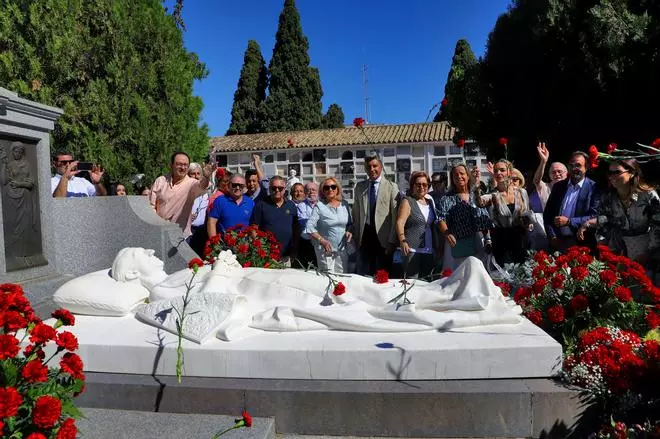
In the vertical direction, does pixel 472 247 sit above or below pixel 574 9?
below

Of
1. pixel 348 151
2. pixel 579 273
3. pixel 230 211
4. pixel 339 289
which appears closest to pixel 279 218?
pixel 230 211

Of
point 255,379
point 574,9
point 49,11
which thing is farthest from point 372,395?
point 49,11

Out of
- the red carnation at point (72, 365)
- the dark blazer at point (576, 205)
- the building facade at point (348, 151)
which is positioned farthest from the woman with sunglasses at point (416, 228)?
the building facade at point (348, 151)

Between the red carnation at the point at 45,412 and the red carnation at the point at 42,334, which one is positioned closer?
the red carnation at the point at 45,412

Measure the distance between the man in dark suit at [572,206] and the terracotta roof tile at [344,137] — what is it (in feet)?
Answer: 60.8

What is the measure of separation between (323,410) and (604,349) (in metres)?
1.46

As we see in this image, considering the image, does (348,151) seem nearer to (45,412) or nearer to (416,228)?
(416,228)

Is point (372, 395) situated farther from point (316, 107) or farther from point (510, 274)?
point (316, 107)

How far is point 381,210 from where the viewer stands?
4949 mm

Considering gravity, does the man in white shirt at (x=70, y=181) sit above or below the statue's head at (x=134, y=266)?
above

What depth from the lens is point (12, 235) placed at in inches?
143

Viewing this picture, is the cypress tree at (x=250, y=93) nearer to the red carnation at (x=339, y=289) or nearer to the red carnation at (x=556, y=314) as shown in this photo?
the red carnation at (x=339, y=289)

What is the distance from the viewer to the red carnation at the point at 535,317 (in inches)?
125

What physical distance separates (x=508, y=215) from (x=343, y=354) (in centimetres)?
266
